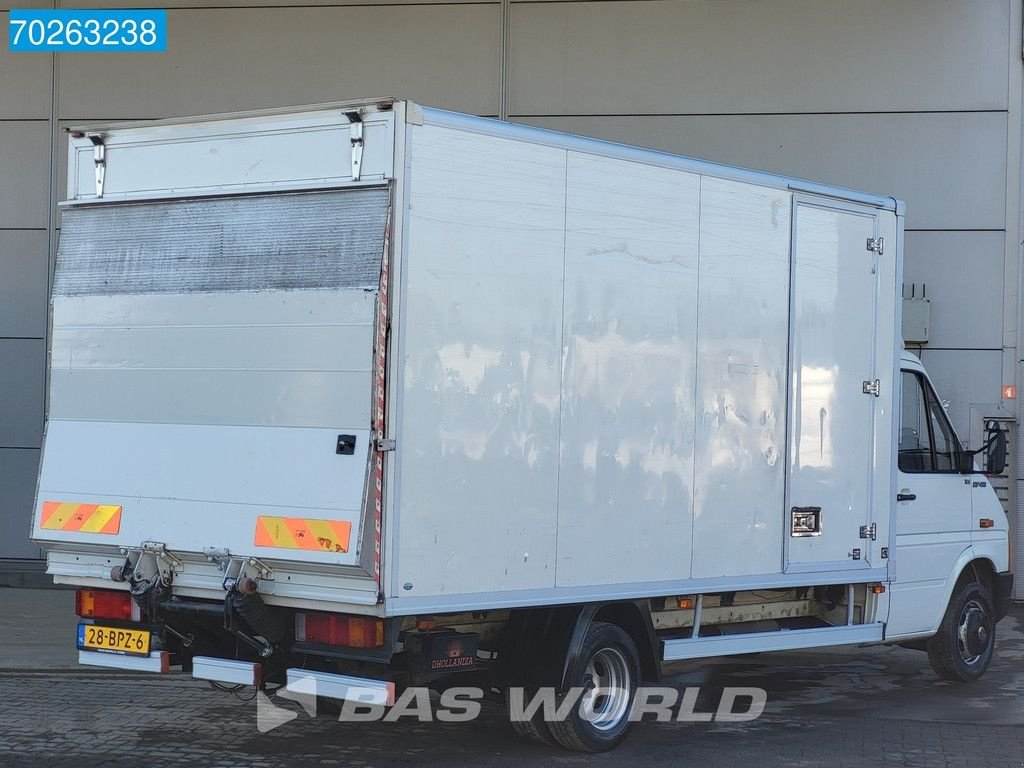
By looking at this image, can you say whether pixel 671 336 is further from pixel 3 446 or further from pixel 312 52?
pixel 3 446

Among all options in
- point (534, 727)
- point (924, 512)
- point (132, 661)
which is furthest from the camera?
point (924, 512)

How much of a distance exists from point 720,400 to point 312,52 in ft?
27.5

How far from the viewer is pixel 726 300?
779 centimetres

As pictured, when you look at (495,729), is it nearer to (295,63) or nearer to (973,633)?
(973,633)

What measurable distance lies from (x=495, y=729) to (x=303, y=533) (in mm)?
2278

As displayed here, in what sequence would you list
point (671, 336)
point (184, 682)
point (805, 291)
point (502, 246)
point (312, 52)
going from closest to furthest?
point (502, 246), point (671, 336), point (805, 291), point (184, 682), point (312, 52)

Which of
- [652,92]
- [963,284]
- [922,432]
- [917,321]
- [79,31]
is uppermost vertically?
[79,31]

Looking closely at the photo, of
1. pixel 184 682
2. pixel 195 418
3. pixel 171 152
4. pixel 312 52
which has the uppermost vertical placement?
pixel 312 52

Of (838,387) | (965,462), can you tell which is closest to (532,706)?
(838,387)

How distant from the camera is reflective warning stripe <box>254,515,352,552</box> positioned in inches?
244

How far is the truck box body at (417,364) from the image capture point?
6.34 m

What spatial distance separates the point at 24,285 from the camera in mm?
14680

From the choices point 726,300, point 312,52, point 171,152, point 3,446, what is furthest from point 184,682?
point 312,52

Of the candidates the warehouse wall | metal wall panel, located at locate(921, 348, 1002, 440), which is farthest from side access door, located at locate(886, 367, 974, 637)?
the warehouse wall
